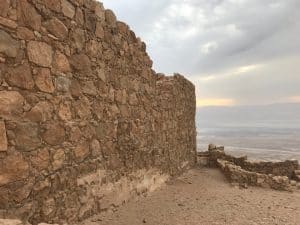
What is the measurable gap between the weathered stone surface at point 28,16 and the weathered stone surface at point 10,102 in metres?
0.64

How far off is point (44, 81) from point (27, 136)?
1.90 feet

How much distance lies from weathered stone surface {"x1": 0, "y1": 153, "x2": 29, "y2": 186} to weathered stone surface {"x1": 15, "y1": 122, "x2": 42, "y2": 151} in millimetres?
106

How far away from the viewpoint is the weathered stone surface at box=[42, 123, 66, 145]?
3803mm

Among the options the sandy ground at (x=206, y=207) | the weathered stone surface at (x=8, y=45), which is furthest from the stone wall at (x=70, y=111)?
the sandy ground at (x=206, y=207)

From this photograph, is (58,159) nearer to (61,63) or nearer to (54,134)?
(54,134)

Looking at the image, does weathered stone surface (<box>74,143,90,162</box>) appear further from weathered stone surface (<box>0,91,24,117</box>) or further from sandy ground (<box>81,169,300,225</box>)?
weathered stone surface (<box>0,91,24,117</box>)

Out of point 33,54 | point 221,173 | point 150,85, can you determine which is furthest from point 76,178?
point 221,173

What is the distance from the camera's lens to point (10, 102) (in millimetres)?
3297

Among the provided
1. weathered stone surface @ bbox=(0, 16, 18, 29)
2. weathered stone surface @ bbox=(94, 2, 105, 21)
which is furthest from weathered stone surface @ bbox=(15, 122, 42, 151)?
weathered stone surface @ bbox=(94, 2, 105, 21)

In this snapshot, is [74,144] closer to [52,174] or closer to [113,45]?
[52,174]

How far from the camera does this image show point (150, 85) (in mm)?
6812

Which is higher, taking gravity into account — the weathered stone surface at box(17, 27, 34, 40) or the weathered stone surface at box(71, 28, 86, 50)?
the weathered stone surface at box(71, 28, 86, 50)

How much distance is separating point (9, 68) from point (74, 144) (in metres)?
1.25

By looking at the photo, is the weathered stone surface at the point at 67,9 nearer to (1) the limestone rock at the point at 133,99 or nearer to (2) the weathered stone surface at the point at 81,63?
(2) the weathered stone surface at the point at 81,63
